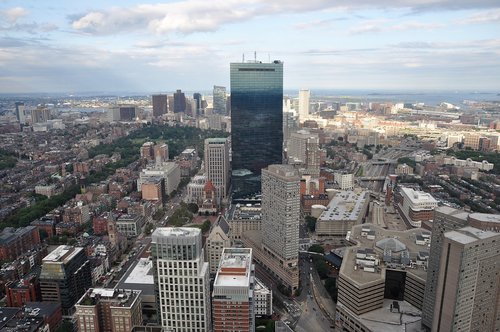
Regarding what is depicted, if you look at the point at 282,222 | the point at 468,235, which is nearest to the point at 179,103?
the point at 282,222

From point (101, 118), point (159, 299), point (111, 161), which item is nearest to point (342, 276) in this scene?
point (159, 299)

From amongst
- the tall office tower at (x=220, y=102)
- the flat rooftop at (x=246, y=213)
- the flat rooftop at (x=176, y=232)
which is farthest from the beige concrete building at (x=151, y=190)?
the tall office tower at (x=220, y=102)

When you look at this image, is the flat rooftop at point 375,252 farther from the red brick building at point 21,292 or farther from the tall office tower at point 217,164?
the tall office tower at point 217,164

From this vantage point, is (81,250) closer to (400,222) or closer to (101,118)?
(400,222)

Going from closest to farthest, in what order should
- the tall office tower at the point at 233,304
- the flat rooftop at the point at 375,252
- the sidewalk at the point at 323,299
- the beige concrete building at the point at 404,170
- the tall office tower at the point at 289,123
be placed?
the tall office tower at the point at 233,304 < the flat rooftop at the point at 375,252 < the sidewalk at the point at 323,299 < the beige concrete building at the point at 404,170 < the tall office tower at the point at 289,123

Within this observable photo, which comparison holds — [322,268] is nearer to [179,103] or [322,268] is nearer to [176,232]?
[176,232]

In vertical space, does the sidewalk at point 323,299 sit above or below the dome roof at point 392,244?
below
